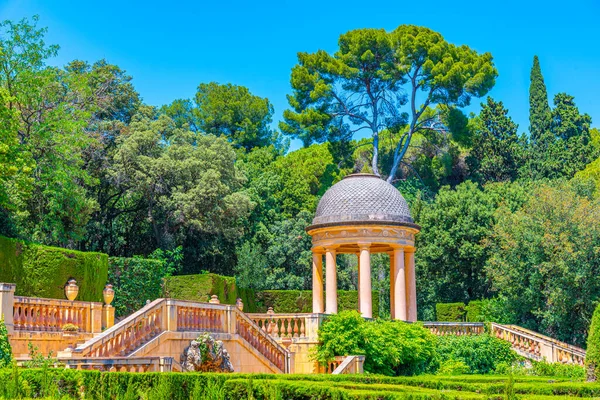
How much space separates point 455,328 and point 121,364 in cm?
2464

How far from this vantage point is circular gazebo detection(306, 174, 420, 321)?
117 feet

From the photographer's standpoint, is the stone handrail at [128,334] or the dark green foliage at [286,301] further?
the dark green foliage at [286,301]

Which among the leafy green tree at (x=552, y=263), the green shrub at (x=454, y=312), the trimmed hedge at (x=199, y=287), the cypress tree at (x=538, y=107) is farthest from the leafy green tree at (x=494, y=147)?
the trimmed hedge at (x=199, y=287)

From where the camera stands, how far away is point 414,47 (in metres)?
56.7

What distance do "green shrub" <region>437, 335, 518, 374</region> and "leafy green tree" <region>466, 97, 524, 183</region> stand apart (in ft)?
97.7

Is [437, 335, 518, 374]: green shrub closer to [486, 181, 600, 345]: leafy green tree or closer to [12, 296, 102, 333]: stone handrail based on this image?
[486, 181, 600, 345]: leafy green tree

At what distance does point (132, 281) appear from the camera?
3572cm

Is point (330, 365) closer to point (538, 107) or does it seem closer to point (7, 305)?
point (7, 305)

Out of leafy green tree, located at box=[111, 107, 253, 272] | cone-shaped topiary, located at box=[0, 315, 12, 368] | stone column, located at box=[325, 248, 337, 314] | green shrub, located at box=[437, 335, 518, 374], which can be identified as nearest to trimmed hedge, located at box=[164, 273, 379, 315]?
stone column, located at box=[325, 248, 337, 314]

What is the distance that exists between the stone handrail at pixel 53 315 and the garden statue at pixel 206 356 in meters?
3.09

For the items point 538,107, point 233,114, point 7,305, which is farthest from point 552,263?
point 233,114

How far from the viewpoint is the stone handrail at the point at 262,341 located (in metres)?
26.0

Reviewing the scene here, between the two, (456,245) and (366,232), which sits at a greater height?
(456,245)

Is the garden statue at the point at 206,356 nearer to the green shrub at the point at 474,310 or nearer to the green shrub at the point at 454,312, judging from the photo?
the green shrub at the point at 474,310
